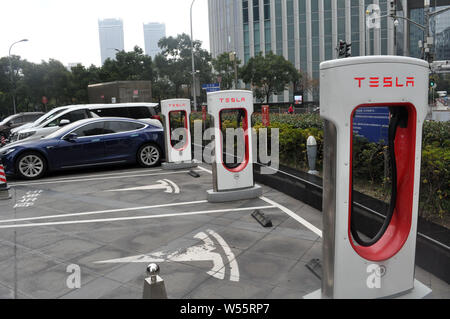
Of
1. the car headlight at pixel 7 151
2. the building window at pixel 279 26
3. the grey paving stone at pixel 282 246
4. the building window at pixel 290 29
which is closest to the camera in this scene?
the grey paving stone at pixel 282 246

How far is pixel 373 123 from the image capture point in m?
6.53

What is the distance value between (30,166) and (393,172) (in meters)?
9.44

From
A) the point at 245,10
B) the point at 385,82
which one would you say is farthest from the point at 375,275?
the point at 245,10

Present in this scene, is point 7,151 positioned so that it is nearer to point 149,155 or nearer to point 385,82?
point 149,155

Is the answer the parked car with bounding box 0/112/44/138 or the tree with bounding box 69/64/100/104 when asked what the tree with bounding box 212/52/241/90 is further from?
the parked car with bounding box 0/112/44/138

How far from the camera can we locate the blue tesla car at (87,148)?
10539 millimetres

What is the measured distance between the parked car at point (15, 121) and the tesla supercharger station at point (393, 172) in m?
21.9

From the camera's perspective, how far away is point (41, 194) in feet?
29.2

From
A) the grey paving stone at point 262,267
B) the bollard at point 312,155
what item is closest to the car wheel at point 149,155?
the bollard at point 312,155

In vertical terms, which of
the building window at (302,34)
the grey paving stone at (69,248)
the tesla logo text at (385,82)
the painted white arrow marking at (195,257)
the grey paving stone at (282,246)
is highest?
the building window at (302,34)

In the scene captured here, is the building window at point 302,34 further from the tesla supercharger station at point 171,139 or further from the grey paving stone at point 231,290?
the grey paving stone at point 231,290

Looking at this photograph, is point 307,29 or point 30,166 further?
point 307,29

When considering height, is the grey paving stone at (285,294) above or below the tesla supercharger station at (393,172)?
below
